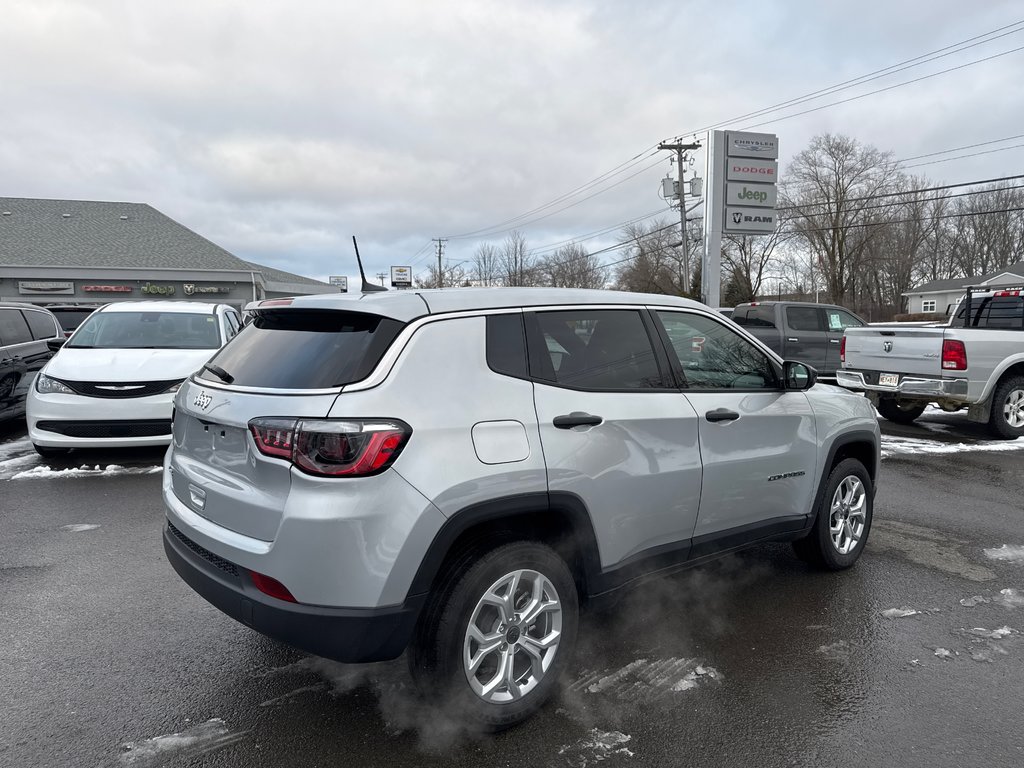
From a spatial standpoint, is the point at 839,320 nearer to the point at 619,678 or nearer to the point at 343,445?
the point at 619,678

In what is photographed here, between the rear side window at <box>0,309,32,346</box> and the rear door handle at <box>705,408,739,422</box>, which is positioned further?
the rear side window at <box>0,309,32,346</box>

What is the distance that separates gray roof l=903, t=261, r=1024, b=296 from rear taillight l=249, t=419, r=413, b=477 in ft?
213

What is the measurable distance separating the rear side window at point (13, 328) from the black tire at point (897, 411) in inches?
478

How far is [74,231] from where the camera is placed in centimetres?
3017

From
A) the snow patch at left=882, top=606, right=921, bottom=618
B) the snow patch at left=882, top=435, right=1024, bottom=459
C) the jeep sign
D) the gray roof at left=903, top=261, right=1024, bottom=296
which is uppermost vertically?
the jeep sign

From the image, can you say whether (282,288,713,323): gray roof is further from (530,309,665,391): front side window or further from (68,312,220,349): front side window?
(68,312,220,349): front side window

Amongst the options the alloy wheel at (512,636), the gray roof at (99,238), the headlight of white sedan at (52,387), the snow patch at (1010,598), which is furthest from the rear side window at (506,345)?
the gray roof at (99,238)

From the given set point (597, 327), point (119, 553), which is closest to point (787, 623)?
point (597, 327)

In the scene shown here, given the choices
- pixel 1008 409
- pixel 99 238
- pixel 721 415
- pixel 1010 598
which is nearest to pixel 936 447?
pixel 1008 409

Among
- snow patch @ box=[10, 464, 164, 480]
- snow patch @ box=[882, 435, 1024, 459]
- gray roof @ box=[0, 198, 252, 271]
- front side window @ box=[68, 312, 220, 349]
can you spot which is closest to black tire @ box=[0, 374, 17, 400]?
front side window @ box=[68, 312, 220, 349]

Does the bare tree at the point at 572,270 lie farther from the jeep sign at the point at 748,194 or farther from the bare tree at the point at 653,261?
the jeep sign at the point at 748,194

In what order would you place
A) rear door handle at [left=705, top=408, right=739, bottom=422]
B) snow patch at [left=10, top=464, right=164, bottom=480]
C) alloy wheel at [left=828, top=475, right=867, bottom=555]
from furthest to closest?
snow patch at [left=10, top=464, right=164, bottom=480] < alloy wheel at [left=828, top=475, right=867, bottom=555] < rear door handle at [left=705, top=408, right=739, bottom=422]

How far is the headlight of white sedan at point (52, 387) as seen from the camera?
673cm

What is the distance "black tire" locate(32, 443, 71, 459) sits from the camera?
6.99 m
